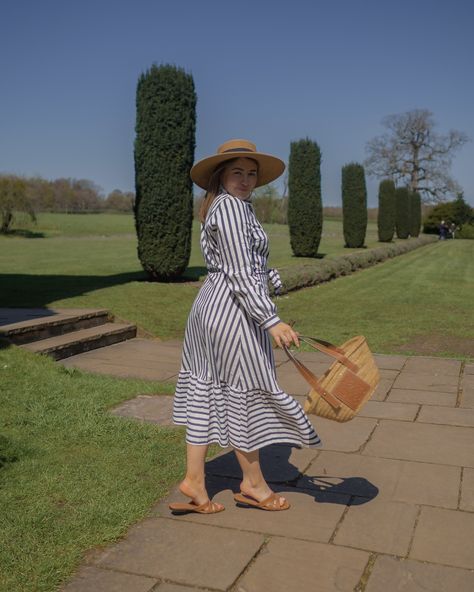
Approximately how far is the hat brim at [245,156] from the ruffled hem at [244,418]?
0.99 m

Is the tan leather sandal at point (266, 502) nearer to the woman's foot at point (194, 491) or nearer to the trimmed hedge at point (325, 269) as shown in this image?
the woman's foot at point (194, 491)

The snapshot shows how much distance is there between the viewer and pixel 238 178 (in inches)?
126

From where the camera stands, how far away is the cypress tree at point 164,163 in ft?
43.4

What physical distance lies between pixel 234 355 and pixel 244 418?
30 centimetres

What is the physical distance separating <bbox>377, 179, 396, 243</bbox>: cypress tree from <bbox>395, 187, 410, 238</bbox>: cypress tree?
2.83 meters

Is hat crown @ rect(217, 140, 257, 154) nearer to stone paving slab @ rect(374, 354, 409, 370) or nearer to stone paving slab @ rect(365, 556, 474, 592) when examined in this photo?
stone paving slab @ rect(365, 556, 474, 592)

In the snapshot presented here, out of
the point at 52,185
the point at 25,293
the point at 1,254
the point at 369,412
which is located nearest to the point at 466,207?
the point at 52,185

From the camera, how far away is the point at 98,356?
279 inches

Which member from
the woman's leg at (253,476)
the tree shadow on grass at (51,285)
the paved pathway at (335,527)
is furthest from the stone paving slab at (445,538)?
the tree shadow on grass at (51,285)

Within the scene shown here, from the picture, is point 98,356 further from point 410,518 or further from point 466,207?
point 466,207

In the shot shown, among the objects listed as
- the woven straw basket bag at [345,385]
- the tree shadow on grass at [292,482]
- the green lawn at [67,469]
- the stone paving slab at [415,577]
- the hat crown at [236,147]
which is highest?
the hat crown at [236,147]

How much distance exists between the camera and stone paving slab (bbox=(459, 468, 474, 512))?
331cm

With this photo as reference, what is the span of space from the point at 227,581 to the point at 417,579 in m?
0.74

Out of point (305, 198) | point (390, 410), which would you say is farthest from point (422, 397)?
point (305, 198)
